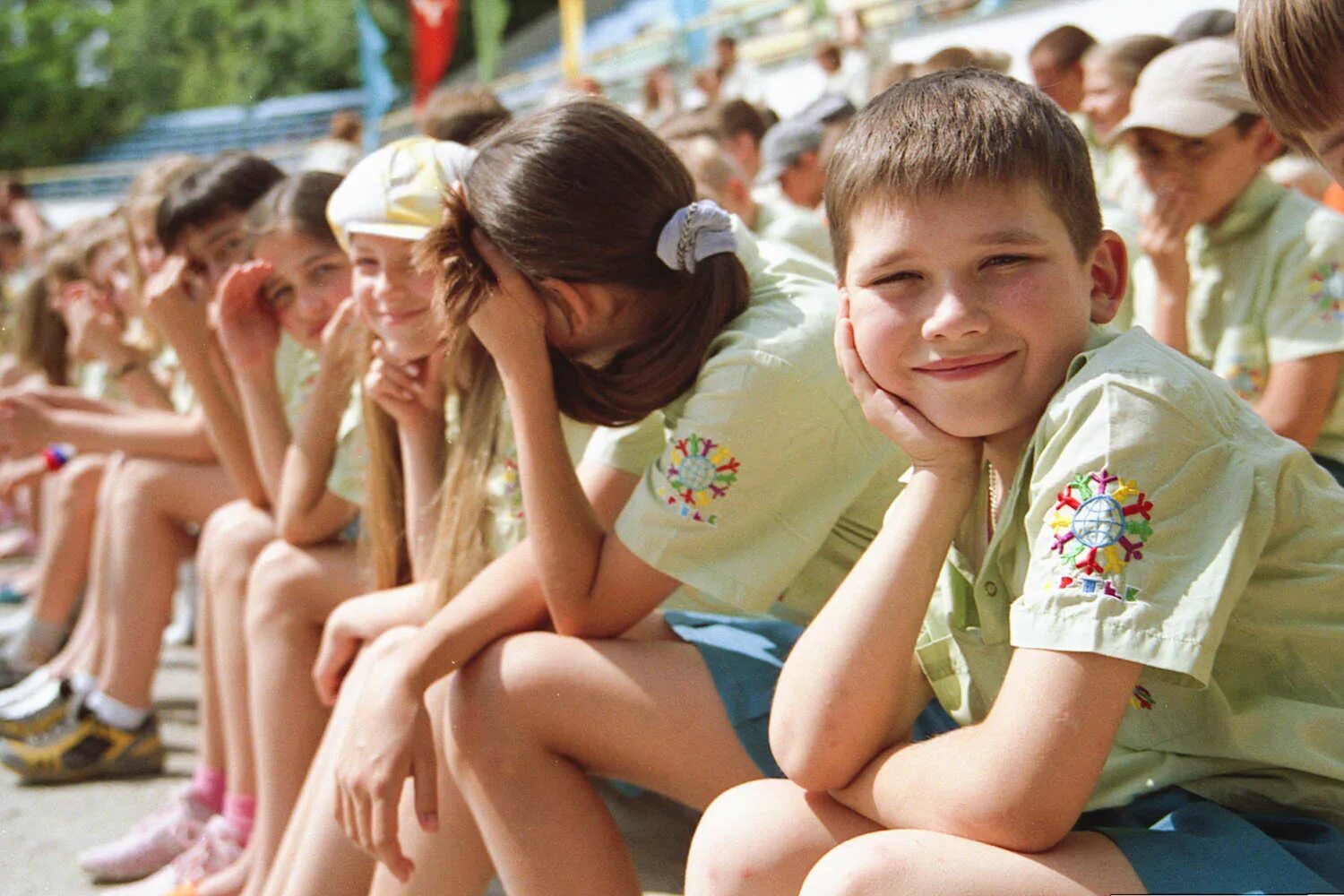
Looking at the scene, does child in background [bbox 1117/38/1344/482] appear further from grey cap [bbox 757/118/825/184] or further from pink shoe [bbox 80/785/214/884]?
pink shoe [bbox 80/785/214/884]

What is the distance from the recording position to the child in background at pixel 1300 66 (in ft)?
4.42

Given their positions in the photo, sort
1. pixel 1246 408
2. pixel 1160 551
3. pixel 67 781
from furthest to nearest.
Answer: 1. pixel 67 781
2. pixel 1246 408
3. pixel 1160 551

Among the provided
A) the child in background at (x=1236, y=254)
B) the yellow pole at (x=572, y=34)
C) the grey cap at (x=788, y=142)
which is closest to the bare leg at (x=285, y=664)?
the child in background at (x=1236, y=254)

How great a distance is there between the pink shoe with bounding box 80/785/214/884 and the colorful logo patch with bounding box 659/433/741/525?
174 centimetres

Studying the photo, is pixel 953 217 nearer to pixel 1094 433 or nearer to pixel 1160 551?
pixel 1094 433

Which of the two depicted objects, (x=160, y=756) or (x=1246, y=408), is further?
(x=160, y=756)

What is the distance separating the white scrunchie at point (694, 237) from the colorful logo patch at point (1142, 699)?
2.98 feet

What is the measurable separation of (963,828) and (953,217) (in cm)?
61

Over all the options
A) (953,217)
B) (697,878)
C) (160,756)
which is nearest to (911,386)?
(953,217)

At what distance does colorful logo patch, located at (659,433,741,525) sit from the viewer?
194cm

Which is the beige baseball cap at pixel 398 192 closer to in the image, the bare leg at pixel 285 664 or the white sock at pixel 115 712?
the bare leg at pixel 285 664

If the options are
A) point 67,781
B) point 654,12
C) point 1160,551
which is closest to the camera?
point 1160,551

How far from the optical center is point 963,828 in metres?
1.33

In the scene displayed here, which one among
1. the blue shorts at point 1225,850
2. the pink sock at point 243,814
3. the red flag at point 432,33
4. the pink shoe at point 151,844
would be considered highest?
the blue shorts at point 1225,850
